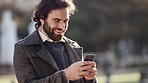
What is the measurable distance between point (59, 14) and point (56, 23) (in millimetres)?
74

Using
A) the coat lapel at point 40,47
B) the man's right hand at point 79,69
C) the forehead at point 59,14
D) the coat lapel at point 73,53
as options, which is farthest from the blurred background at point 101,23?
the man's right hand at point 79,69

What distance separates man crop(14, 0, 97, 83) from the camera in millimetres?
4277

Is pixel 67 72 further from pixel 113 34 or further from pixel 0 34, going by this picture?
pixel 0 34

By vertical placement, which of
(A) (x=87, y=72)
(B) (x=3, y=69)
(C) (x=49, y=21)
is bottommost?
(B) (x=3, y=69)

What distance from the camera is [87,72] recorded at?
405cm

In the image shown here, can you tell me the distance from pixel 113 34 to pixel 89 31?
2558 mm

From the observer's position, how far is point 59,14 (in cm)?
429

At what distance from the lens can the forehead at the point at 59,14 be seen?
4.28 metres

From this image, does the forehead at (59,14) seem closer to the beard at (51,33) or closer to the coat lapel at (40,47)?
the beard at (51,33)

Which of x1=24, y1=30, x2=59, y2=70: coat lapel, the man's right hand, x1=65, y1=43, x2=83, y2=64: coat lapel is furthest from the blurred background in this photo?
the man's right hand

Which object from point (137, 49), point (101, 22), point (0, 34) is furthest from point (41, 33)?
point (137, 49)

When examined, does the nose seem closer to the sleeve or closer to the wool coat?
the wool coat

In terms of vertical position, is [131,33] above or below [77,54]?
below

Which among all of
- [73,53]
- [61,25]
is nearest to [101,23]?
[73,53]
